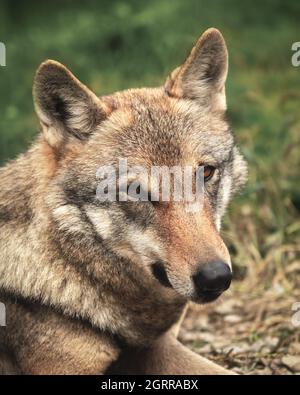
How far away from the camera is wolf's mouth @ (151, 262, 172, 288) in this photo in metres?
3.85

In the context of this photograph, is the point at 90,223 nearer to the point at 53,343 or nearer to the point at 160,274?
the point at 160,274

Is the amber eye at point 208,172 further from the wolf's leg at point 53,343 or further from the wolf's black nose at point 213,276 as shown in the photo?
the wolf's leg at point 53,343

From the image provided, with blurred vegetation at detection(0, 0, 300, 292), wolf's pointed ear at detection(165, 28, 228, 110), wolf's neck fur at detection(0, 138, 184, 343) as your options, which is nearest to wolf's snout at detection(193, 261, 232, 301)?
wolf's neck fur at detection(0, 138, 184, 343)

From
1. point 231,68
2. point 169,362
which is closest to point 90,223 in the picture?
point 169,362

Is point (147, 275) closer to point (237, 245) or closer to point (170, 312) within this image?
point (170, 312)

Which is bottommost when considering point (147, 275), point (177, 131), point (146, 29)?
point (147, 275)

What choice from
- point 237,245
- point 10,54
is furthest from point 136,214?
point 10,54

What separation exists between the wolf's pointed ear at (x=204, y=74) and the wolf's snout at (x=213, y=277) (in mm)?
1259

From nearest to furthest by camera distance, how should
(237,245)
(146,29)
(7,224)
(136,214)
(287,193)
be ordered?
(136,214), (7,224), (237,245), (287,193), (146,29)

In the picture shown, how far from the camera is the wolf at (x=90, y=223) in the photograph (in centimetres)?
397

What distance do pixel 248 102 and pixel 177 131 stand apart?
15.3ft

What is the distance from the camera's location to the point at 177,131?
159 inches

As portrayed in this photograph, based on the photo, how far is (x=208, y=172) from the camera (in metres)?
4.05

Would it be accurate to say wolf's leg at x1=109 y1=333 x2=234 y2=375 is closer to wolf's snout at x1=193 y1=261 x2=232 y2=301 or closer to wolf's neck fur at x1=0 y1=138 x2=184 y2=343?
wolf's neck fur at x1=0 y1=138 x2=184 y2=343
